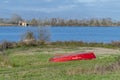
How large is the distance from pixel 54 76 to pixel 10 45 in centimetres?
2652

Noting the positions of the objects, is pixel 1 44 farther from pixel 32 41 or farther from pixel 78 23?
pixel 78 23

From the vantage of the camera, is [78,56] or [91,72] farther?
[78,56]

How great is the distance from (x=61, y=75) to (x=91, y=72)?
130 cm

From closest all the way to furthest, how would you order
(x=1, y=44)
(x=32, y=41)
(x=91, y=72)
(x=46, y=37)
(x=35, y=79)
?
(x=35, y=79) < (x=91, y=72) < (x=1, y=44) < (x=32, y=41) < (x=46, y=37)

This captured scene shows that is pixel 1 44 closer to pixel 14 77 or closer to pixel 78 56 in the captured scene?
pixel 78 56

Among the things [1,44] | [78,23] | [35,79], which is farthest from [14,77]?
[78,23]

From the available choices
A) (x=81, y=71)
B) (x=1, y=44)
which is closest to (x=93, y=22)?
(x=1, y=44)

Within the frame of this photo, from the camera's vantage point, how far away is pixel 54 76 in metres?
13.9

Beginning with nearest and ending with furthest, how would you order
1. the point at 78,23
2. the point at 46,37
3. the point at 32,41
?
the point at 32,41 < the point at 46,37 < the point at 78,23

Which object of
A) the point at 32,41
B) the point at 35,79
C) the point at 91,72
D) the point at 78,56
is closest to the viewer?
the point at 35,79

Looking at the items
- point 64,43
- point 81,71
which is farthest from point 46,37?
point 81,71

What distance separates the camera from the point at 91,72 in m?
14.8

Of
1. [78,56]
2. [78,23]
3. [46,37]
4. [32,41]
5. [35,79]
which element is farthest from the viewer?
[78,23]

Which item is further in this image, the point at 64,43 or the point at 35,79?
the point at 64,43
